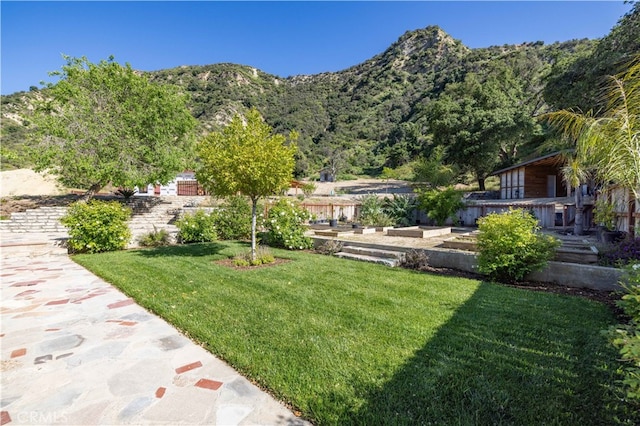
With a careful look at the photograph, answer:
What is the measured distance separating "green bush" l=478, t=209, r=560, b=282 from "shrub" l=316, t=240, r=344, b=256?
3.96m

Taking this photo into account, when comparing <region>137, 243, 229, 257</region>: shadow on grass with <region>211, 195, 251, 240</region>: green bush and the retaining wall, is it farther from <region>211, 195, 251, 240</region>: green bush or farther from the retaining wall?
the retaining wall

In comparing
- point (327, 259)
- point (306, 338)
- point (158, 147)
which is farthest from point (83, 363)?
point (158, 147)

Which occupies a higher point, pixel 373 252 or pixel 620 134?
pixel 620 134

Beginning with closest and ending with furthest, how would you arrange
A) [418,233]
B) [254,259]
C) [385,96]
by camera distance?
[254,259] → [418,233] → [385,96]

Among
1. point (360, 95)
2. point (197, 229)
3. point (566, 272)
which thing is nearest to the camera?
point (566, 272)

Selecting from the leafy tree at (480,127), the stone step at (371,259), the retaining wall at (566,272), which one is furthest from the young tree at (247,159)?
the leafy tree at (480,127)

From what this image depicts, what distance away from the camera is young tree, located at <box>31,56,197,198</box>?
1298cm

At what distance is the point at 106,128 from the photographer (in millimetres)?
13906

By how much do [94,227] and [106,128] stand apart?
25.8 ft

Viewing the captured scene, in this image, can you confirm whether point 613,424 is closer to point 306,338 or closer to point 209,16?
point 306,338

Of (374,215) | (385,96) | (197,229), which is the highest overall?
(385,96)

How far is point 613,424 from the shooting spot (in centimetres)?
181

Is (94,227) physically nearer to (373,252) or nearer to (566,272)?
(373,252)

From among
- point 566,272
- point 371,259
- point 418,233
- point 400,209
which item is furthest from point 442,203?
point 566,272
